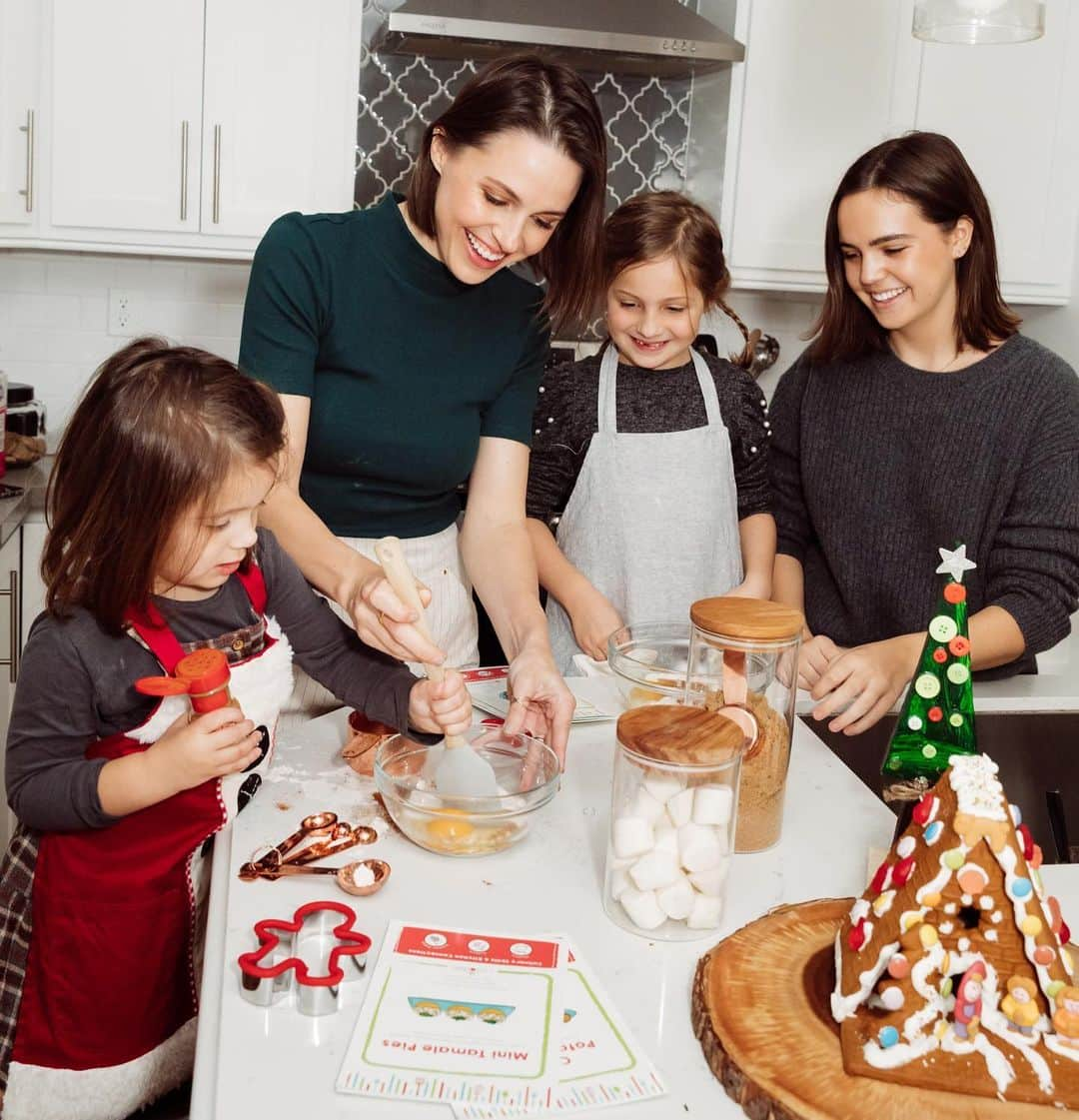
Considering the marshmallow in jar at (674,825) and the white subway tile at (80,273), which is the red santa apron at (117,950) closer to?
the marshmallow in jar at (674,825)

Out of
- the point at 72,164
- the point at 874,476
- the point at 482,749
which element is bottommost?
the point at 482,749

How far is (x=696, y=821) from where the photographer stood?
96cm

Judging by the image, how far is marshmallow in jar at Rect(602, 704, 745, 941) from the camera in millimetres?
953

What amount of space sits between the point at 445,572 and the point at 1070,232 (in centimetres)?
187

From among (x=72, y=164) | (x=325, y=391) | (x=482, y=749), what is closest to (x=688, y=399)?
(x=325, y=391)

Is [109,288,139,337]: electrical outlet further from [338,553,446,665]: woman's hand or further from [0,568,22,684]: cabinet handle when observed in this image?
[338,553,446,665]: woman's hand

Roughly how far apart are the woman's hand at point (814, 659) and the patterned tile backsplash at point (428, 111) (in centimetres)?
169

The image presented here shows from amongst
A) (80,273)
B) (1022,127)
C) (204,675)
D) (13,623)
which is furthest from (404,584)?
(1022,127)

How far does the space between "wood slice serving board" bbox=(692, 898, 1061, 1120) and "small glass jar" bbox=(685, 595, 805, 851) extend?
158mm

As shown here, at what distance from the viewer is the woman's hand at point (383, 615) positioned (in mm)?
1229

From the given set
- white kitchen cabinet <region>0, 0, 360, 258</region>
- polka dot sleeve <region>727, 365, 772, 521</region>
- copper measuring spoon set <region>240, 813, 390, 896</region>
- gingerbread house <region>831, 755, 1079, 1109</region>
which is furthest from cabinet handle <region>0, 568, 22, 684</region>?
gingerbread house <region>831, 755, 1079, 1109</region>

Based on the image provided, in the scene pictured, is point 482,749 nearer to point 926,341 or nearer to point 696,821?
point 696,821

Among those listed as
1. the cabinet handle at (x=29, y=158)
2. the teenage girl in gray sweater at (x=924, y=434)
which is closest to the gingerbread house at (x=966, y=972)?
the teenage girl in gray sweater at (x=924, y=434)

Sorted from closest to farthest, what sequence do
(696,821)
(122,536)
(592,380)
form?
(696,821) < (122,536) < (592,380)
